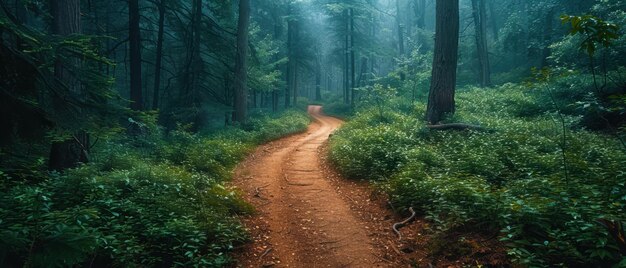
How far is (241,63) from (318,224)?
1319 centimetres

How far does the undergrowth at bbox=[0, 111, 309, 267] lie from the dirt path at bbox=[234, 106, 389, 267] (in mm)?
513

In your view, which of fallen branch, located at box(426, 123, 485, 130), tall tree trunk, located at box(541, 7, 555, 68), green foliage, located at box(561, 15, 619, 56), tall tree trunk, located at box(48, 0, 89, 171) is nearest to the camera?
green foliage, located at box(561, 15, 619, 56)

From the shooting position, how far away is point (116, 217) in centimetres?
523

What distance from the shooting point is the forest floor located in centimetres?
514

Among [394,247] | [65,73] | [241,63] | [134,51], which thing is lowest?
[394,247]

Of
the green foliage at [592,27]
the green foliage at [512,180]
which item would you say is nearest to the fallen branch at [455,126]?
the green foliage at [512,180]

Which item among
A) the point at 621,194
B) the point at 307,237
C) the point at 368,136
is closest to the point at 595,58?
the point at 368,136

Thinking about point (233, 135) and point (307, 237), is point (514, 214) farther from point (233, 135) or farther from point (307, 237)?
point (233, 135)

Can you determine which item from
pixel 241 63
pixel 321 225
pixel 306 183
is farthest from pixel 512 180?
pixel 241 63

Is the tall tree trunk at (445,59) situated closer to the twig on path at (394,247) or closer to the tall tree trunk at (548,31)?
the twig on path at (394,247)

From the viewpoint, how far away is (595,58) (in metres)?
14.9

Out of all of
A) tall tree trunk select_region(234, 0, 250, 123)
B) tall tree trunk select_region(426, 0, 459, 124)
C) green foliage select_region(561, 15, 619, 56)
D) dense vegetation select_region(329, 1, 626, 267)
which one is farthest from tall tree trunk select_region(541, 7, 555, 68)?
green foliage select_region(561, 15, 619, 56)

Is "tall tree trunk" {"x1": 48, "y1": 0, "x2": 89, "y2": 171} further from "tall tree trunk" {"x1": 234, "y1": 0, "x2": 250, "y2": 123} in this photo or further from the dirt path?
"tall tree trunk" {"x1": 234, "y1": 0, "x2": 250, "y2": 123}

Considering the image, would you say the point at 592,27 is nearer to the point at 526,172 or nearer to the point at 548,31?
the point at 526,172
